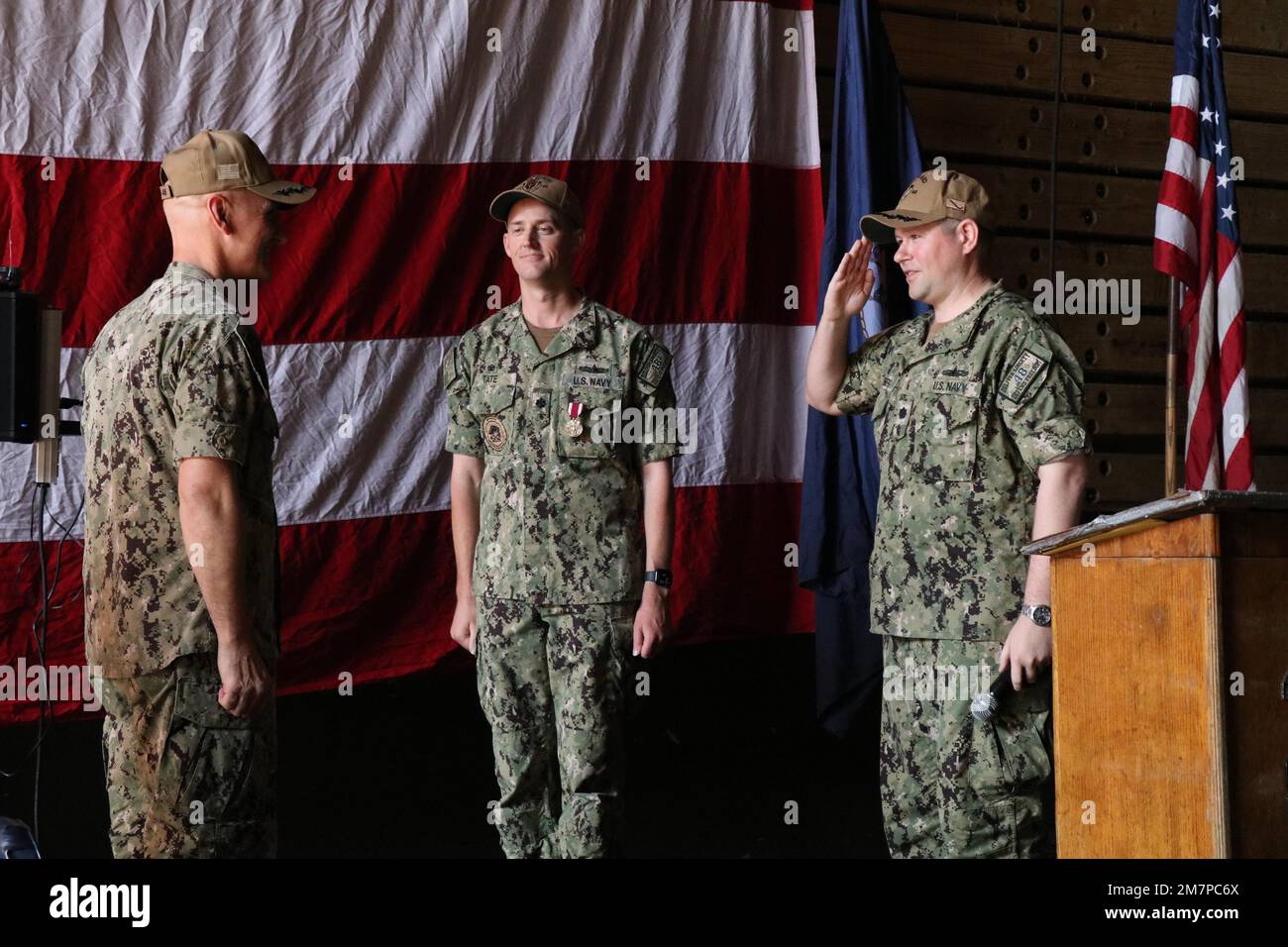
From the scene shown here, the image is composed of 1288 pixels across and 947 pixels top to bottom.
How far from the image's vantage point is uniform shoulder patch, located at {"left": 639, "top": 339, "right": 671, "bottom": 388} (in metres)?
2.81

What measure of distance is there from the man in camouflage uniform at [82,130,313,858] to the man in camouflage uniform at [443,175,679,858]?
668 millimetres

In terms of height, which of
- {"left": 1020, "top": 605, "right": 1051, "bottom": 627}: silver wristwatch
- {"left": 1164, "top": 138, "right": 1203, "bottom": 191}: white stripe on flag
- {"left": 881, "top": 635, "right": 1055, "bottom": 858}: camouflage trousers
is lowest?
{"left": 881, "top": 635, "right": 1055, "bottom": 858}: camouflage trousers

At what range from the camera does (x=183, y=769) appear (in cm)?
201

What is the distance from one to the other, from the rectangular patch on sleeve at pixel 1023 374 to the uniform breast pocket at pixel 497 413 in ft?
3.12

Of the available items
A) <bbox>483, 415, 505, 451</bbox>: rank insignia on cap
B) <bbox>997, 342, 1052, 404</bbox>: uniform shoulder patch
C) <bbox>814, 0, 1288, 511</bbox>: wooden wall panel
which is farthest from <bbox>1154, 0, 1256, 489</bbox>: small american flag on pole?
<bbox>483, 415, 505, 451</bbox>: rank insignia on cap

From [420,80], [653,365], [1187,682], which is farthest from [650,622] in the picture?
[420,80]

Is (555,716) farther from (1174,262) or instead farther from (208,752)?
(1174,262)

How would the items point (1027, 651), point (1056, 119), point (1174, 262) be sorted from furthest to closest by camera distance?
point (1056, 119)
point (1174, 262)
point (1027, 651)

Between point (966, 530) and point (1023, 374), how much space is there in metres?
0.29

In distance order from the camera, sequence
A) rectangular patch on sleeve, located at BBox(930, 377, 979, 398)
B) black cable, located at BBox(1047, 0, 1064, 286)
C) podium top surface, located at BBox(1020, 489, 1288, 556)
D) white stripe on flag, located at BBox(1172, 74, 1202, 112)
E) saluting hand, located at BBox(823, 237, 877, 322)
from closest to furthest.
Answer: podium top surface, located at BBox(1020, 489, 1288, 556)
rectangular patch on sleeve, located at BBox(930, 377, 979, 398)
saluting hand, located at BBox(823, 237, 877, 322)
white stripe on flag, located at BBox(1172, 74, 1202, 112)
black cable, located at BBox(1047, 0, 1064, 286)

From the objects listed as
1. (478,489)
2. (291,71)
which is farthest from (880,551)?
(291,71)

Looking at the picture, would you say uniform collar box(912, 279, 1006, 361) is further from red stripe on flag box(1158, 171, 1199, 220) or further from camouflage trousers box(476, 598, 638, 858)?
red stripe on flag box(1158, 171, 1199, 220)
